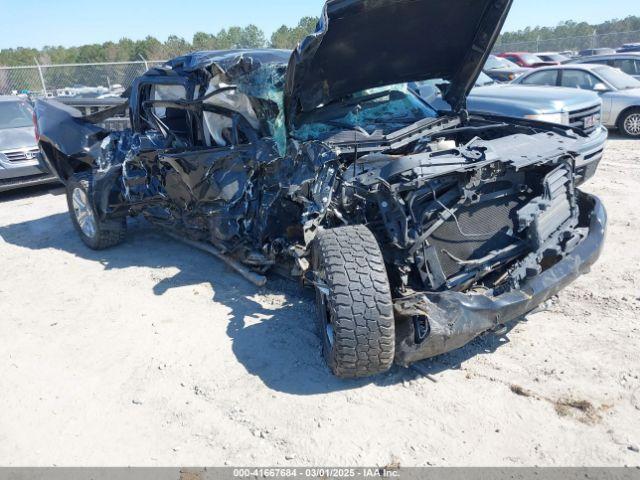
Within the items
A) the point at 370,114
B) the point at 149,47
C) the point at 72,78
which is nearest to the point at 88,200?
the point at 370,114

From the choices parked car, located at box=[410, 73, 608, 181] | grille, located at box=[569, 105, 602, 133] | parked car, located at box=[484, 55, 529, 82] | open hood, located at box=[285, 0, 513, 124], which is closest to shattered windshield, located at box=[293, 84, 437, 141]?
open hood, located at box=[285, 0, 513, 124]

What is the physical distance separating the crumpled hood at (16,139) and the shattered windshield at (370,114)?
21.6 feet

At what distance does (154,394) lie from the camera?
3.34m

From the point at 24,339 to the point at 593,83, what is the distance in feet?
36.6

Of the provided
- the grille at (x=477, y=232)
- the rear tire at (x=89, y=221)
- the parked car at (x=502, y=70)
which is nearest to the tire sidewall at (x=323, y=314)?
the grille at (x=477, y=232)

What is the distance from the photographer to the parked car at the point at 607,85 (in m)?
10.4

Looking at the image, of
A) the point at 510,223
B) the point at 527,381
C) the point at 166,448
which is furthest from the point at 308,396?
the point at 510,223

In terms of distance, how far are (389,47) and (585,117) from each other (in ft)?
16.4

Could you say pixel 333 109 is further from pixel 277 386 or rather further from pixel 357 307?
pixel 277 386

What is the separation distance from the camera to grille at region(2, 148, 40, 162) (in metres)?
8.59

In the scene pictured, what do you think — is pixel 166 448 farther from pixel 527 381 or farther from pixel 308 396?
pixel 527 381

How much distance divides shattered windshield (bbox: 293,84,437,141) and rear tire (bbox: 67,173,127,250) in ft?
8.96

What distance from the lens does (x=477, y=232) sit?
345 cm

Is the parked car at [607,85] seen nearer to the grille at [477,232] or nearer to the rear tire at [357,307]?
the grille at [477,232]
